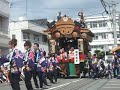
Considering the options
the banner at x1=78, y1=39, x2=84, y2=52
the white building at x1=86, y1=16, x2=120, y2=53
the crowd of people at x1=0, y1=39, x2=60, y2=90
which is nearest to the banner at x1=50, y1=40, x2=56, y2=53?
the banner at x1=78, y1=39, x2=84, y2=52

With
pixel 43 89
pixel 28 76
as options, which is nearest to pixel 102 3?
pixel 43 89

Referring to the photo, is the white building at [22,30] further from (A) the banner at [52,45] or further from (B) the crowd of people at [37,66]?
(B) the crowd of people at [37,66]

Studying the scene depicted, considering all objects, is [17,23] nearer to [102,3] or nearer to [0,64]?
[102,3]

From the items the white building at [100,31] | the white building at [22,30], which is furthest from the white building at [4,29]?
the white building at [100,31]

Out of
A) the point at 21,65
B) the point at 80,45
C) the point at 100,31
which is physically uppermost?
the point at 100,31

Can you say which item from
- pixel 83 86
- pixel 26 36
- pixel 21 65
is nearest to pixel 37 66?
pixel 83 86

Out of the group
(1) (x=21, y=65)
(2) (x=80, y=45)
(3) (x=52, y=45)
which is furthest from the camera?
(3) (x=52, y=45)

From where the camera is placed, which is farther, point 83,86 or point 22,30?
point 22,30

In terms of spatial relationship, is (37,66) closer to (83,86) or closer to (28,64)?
(28,64)

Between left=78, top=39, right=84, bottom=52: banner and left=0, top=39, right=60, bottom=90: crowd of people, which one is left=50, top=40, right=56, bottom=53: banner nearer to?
left=78, top=39, right=84, bottom=52: banner

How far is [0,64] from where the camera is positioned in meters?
12.4

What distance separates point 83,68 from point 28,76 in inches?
507

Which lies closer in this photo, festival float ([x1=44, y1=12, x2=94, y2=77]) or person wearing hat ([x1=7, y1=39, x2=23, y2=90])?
person wearing hat ([x1=7, y1=39, x2=23, y2=90])

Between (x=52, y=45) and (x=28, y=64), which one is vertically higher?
(x=52, y=45)
